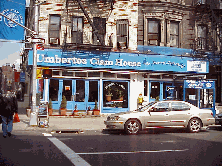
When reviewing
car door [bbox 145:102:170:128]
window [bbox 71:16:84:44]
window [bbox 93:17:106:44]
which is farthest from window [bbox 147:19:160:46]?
car door [bbox 145:102:170:128]

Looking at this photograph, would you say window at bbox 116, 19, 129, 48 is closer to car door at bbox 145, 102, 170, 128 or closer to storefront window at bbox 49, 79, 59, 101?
storefront window at bbox 49, 79, 59, 101

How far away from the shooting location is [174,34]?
2241cm

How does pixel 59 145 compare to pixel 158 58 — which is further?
pixel 158 58

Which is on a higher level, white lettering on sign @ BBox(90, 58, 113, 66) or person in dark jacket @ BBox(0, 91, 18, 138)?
white lettering on sign @ BBox(90, 58, 113, 66)

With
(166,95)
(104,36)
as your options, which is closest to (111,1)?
(104,36)

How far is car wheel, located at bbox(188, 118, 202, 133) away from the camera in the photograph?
1303 cm

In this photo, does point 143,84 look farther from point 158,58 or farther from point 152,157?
point 152,157

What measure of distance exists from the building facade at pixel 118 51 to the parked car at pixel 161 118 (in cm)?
643

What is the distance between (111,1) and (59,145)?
1395 cm

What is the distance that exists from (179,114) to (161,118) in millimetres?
957

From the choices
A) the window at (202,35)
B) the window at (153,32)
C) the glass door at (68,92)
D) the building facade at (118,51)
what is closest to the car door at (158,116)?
the building facade at (118,51)

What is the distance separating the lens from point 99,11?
68.0ft

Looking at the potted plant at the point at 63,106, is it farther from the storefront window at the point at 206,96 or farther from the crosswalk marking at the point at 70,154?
the storefront window at the point at 206,96

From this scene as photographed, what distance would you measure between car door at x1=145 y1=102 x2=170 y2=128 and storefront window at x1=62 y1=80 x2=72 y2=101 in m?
8.99
